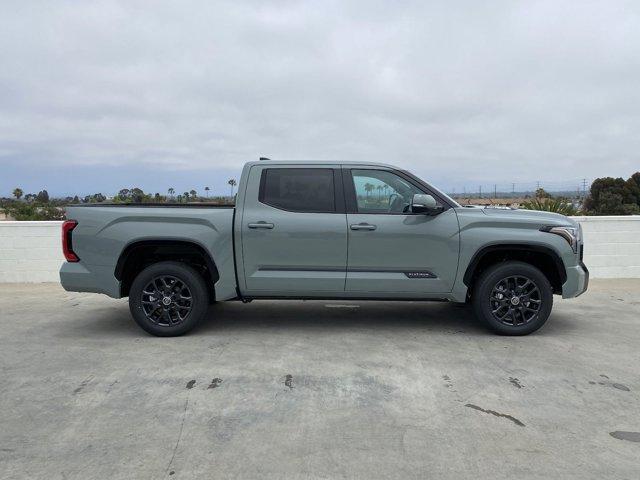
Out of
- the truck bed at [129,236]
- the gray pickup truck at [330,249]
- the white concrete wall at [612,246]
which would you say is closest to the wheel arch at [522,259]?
the gray pickup truck at [330,249]

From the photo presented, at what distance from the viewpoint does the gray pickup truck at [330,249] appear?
539cm

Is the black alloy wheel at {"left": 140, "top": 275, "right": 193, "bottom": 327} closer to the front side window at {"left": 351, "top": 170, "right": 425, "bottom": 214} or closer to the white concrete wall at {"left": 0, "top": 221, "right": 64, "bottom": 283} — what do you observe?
the front side window at {"left": 351, "top": 170, "right": 425, "bottom": 214}

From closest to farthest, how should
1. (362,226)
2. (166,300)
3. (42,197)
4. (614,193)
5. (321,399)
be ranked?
(321,399), (362,226), (166,300), (42,197), (614,193)

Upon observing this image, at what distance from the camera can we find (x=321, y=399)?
3.86m

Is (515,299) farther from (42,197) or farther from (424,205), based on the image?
(42,197)

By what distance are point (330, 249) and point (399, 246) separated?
2.38 ft

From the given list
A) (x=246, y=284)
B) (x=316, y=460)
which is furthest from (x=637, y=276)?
(x=316, y=460)

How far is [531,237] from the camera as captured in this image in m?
5.39

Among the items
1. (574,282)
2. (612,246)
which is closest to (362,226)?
(574,282)

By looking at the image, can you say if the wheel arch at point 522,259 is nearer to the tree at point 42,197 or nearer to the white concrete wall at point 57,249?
the white concrete wall at point 57,249

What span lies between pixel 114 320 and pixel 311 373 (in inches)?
125

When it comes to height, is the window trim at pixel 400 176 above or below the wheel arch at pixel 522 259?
above

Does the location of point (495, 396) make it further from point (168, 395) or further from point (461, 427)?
point (168, 395)

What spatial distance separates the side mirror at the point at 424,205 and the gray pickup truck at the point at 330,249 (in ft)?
0.08
